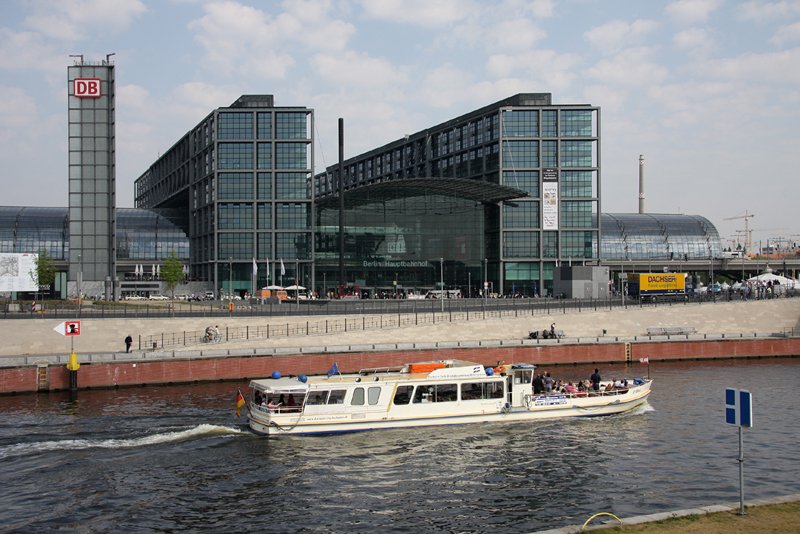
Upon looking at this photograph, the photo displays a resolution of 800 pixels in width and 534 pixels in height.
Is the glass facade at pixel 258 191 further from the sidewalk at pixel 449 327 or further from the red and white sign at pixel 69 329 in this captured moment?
the red and white sign at pixel 69 329

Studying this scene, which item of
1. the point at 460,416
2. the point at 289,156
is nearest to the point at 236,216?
the point at 289,156

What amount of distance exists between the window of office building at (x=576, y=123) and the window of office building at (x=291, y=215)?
4573 cm

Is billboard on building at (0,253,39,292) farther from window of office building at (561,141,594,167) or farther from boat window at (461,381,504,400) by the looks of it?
window of office building at (561,141,594,167)

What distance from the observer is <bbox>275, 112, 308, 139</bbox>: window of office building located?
410 feet

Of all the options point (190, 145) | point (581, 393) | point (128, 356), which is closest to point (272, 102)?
point (190, 145)

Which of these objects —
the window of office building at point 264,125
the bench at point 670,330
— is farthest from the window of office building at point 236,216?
the bench at point 670,330

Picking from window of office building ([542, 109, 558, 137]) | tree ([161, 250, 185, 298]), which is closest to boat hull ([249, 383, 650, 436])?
tree ([161, 250, 185, 298])

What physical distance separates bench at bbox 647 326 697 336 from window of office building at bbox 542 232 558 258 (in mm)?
46691

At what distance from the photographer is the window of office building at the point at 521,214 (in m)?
130

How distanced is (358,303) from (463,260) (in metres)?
42.8

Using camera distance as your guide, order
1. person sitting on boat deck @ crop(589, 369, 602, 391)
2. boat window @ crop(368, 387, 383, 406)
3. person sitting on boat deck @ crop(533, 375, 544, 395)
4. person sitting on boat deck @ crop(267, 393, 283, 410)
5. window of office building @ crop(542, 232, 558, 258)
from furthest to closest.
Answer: window of office building @ crop(542, 232, 558, 258), person sitting on boat deck @ crop(589, 369, 602, 391), person sitting on boat deck @ crop(533, 375, 544, 395), boat window @ crop(368, 387, 383, 406), person sitting on boat deck @ crop(267, 393, 283, 410)

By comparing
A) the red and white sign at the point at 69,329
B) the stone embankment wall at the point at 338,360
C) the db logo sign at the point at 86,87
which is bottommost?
the stone embankment wall at the point at 338,360

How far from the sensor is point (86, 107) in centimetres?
9000

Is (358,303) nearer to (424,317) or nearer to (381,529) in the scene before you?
(424,317)
